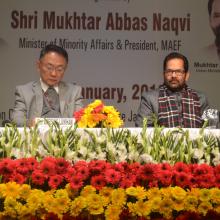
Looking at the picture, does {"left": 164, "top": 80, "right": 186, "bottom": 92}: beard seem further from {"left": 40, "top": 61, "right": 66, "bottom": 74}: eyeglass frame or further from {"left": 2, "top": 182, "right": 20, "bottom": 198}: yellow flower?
{"left": 2, "top": 182, "right": 20, "bottom": 198}: yellow flower

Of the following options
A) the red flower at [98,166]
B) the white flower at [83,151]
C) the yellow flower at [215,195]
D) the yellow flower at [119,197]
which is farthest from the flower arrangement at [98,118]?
the yellow flower at [215,195]

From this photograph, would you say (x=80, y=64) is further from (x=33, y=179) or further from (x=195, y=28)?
(x=33, y=179)

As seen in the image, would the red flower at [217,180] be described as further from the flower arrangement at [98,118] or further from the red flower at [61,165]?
the flower arrangement at [98,118]

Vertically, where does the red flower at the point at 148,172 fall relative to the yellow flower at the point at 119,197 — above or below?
above

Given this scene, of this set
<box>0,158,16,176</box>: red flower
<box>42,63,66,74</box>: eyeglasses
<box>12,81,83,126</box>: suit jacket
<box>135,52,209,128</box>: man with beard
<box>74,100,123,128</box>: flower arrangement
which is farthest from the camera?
<box>42,63,66,74</box>: eyeglasses

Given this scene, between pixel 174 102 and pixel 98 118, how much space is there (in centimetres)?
121

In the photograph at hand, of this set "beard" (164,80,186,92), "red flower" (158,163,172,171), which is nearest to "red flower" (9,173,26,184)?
"red flower" (158,163,172,171)

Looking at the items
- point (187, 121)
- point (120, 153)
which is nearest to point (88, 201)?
point (120, 153)

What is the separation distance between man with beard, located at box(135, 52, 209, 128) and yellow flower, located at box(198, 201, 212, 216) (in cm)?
167

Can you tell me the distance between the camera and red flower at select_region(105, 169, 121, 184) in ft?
7.53

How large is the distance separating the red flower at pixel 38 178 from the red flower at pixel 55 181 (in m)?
0.03

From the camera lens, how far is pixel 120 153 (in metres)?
2.46

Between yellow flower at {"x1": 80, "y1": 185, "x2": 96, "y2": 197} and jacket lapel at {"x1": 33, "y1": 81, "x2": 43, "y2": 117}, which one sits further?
jacket lapel at {"x1": 33, "y1": 81, "x2": 43, "y2": 117}

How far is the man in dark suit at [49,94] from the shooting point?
13.7ft
